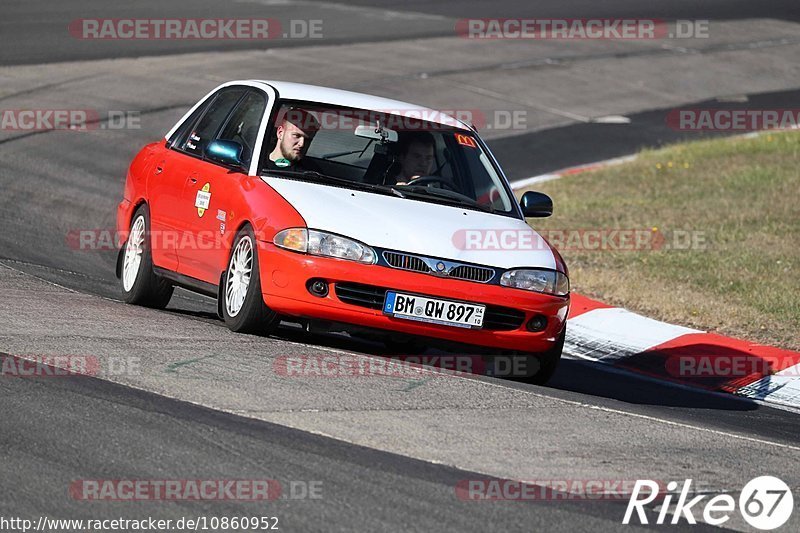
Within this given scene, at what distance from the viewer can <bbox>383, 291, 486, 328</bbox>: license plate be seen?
26.3ft

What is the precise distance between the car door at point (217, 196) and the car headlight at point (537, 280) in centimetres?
165

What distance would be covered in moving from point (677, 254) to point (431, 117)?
4.66 metres

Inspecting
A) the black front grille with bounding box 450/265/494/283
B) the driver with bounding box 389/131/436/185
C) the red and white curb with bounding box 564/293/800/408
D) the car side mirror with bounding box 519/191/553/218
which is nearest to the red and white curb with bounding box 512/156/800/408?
the red and white curb with bounding box 564/293/800/408

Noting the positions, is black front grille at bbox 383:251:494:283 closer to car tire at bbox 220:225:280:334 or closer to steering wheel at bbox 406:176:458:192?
car tire at bbox 220:225:280:334

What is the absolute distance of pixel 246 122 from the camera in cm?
941

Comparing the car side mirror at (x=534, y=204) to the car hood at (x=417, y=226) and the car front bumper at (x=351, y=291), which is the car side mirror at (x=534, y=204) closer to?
the car hood at (x=417, y=226)

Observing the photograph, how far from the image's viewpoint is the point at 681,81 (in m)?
25.5

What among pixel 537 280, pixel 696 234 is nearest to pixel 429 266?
pixel 537 280

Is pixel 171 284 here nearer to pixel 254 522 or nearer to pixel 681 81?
pixel 254 522

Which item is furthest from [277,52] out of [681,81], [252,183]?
[252,183]

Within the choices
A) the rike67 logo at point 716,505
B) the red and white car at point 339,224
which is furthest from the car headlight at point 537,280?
the rike67 logo at point 716,505

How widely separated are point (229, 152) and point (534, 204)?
199 cm

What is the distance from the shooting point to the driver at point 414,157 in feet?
30.2

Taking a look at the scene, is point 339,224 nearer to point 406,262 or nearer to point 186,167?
point 406,262
